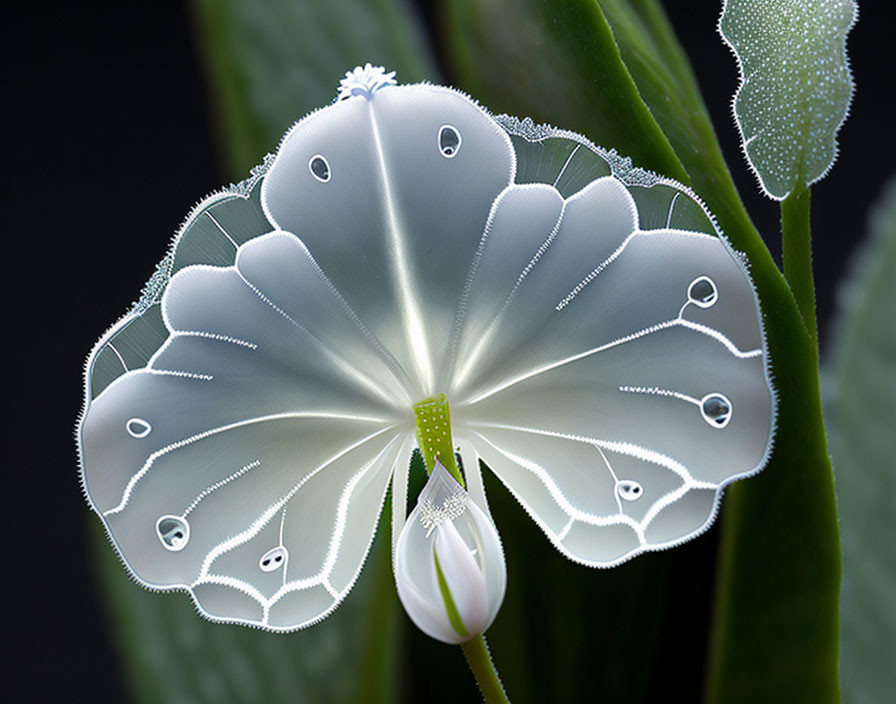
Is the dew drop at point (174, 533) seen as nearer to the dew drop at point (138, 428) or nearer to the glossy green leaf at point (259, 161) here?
the dew drop at point (138, 428)

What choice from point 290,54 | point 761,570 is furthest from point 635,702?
point 290,54

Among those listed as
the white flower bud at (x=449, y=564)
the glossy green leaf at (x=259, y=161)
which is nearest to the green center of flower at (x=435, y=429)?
the white flower bud at (x=449, y=564)

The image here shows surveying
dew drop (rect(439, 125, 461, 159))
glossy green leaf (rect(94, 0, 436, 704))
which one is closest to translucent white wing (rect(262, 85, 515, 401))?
dew drop (rect(439, 125, 461, 159))

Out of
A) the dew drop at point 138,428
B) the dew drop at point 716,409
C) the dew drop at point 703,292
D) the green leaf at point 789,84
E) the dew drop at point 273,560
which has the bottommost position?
the dew drop at point 273,560

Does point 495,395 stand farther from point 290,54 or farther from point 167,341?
point 290,54

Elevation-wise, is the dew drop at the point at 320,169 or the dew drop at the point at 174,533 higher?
the dew drop at the point at 320,169

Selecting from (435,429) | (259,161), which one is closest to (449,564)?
(435,429)
